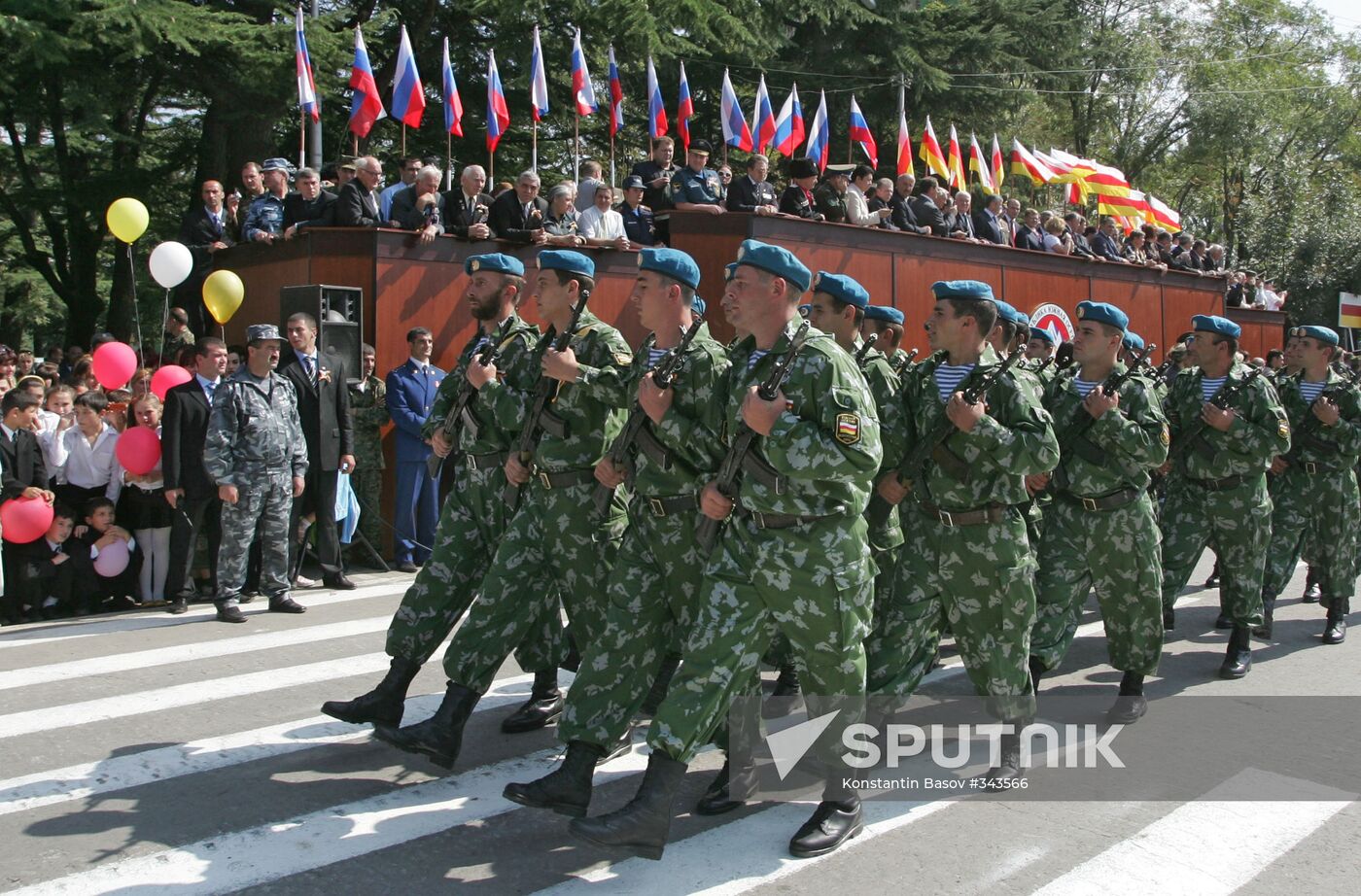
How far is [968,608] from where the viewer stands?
17.3ft

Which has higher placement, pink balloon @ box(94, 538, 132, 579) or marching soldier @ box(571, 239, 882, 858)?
marching soldier @ box(571, 239, 882, 858)

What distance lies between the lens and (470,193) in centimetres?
1135

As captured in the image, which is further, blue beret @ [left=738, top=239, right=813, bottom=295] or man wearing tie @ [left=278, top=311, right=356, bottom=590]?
man wearing tie @ [left=278, top=311, right=356, bottom=590]

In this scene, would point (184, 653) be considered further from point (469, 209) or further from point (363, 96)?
point (363, 96)

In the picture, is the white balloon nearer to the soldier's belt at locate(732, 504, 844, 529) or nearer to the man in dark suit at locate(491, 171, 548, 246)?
the man in dark suit at locate(491, 171, 548, 246)

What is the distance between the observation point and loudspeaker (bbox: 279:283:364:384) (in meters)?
9.86

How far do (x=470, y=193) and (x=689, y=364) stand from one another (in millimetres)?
7233

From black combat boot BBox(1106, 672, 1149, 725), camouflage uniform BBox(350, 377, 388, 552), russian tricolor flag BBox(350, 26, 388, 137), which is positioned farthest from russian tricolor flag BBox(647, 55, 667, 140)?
black combat boot BBox(1106, 672, 1149, 725)

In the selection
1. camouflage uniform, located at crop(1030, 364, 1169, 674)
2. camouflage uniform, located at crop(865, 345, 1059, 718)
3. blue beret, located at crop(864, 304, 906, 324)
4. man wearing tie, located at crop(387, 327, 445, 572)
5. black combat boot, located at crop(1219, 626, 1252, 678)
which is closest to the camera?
camouflage uniform, located at crop(865, 345, 1059, 718)

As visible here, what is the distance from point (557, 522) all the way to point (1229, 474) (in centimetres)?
448

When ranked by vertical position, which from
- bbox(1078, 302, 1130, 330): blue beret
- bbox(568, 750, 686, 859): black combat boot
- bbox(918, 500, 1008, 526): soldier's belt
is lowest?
bbox(568, 750, 686, 859): black combat boot

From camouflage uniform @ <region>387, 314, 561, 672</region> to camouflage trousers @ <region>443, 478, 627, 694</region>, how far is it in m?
0.24

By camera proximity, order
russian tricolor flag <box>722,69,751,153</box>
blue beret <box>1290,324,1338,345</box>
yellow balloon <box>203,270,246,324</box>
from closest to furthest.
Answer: blue beret <box>1290,324,1338,345</box> → yellow balloon <box>203,270,246,324</box> → russian tricolor flag <box>722,69,751,153</box>

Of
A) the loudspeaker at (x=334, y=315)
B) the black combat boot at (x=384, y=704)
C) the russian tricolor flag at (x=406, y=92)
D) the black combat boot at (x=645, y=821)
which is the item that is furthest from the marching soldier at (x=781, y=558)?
the russian tricolor flag at (x=406, y=92)
